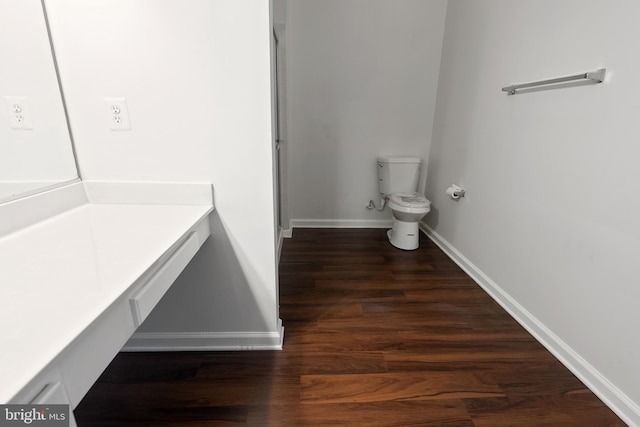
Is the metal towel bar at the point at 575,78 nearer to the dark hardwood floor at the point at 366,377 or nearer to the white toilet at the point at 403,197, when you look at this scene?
the white toilet at the point at 403,197

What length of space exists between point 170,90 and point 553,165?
1.79 m

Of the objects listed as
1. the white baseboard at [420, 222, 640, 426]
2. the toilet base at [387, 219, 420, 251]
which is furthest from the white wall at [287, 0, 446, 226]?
the white baseboard at [420, 222, 640, 426]

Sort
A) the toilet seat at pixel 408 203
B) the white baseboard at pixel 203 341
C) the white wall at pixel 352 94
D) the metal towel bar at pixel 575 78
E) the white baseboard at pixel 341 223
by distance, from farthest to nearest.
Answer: the white baseboard at pixel 341 223 → the white wall at pixel 352 94 → the toilet seat at pixel 408 203 → the white baseboard at pixel 203 341 → the metal towel bar at pixel 575 78

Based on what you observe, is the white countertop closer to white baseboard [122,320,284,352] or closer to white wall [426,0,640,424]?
white baseboard [122,320,284,352]

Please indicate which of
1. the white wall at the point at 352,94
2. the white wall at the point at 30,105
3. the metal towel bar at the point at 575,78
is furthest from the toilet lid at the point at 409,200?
the white wall at the point at 30,105

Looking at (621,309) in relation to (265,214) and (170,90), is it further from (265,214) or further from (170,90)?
(170,90)

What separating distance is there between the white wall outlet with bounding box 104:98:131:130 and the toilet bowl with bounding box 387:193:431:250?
6.50 ft

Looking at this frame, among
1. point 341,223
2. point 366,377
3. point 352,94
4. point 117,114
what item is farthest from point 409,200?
point 117,114

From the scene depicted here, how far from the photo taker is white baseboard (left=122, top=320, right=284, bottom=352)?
4.67ft

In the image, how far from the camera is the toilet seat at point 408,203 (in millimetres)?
2447

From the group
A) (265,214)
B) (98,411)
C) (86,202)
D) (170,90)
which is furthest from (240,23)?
(98,411)

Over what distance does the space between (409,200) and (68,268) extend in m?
2.31

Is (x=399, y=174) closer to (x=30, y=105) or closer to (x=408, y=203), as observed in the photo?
(x=408, y=203)

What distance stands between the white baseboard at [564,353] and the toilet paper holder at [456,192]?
49cm
